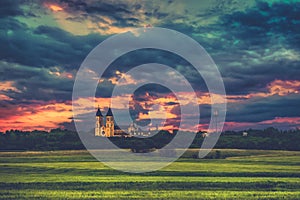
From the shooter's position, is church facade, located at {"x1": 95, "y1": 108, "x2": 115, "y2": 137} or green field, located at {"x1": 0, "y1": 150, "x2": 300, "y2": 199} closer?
green field, located at {"x1": 0, "y1": 150, "x2": 300, "y2": 199}

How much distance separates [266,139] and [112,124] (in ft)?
316

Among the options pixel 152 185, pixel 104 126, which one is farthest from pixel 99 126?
pixel 152 185

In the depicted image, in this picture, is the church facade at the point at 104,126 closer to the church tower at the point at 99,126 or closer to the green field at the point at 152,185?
the church tower at the point at 99,126

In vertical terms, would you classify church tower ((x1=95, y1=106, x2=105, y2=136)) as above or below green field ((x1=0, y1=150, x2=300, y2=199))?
above

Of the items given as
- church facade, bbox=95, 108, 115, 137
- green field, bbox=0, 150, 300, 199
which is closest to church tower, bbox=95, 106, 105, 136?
church facade, bbox=95, 108, 115, 137

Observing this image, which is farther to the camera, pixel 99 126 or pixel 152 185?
pixel 99 126

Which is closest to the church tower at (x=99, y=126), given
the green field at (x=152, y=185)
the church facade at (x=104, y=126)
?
the church facade at (x=104, y=126)

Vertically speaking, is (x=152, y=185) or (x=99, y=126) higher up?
(x=99, y=126)

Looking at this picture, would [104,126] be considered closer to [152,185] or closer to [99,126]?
[99,126]

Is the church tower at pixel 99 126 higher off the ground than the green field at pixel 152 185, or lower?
higher

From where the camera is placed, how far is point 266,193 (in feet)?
143

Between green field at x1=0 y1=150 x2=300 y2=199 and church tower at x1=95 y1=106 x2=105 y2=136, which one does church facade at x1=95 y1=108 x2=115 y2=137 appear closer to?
church tower at x1=95 y1=106 x2=105 y2=136

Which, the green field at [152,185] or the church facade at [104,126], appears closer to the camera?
the green field at [152,185]

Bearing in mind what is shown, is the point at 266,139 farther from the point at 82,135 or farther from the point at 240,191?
the point at 240,191
